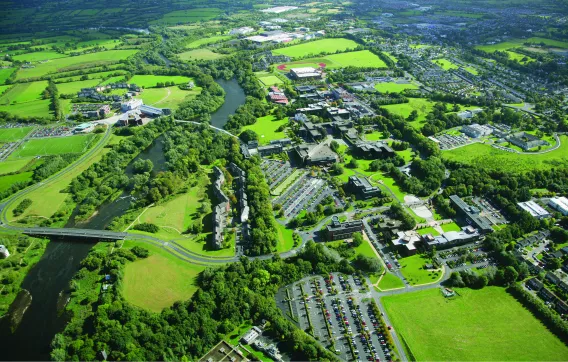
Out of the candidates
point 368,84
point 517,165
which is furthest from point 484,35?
point 517,165

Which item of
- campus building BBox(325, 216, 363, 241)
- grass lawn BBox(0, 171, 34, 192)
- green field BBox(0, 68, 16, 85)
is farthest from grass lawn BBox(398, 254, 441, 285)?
green field BBox(0, 68, 16, 85)

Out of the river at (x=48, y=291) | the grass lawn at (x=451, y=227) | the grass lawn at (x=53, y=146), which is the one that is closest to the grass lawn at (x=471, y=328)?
the grass lawn at (x=451, y=227)

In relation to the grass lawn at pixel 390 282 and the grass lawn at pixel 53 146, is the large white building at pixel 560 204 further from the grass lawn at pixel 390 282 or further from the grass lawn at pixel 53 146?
the grass lawn at pixel 53 146

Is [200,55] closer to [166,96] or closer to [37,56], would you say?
[166,96]

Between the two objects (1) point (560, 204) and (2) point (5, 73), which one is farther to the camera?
(2) point (5, 73)

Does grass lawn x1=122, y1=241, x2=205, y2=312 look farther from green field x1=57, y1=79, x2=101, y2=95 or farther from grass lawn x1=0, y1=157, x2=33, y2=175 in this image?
green field x1=57, y1=79, x2=101, y2=95

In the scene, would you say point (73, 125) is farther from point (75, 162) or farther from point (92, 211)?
point (92, 211)

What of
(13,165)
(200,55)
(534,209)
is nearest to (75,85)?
(200,55)
